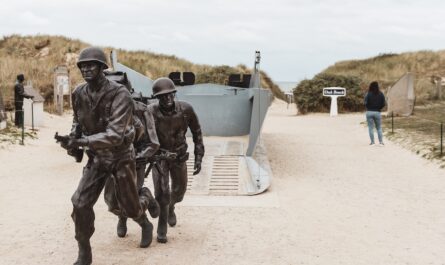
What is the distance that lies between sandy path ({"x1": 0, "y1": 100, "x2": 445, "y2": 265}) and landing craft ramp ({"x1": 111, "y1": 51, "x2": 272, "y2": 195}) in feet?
1.41

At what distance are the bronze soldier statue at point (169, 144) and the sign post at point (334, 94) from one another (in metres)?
19.9

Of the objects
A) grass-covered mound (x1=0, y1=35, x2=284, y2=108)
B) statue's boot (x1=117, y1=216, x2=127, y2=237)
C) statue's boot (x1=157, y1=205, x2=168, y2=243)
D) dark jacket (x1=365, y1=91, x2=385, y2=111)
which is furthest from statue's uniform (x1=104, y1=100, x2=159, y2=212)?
grass-covered mound (x1=0, y1=35, x2=284, y2=108)

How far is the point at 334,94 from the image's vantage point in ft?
86.1

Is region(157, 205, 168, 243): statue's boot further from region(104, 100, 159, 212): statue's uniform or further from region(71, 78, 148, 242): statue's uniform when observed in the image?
region(71, 78, 148, 242): statue's uniform

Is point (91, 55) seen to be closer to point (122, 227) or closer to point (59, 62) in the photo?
point (122, 227)

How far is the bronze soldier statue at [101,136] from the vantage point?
16.6 feet

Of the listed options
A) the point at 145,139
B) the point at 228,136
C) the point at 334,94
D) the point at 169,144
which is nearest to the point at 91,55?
the point at 145,139

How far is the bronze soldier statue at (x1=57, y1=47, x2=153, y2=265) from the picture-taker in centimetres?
506

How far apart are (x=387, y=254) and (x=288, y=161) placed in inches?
278

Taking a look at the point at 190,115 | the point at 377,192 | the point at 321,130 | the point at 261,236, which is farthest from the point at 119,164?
the point at 321,130

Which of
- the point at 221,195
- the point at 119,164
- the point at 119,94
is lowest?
the point at 221,195

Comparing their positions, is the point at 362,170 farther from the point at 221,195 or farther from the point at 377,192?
the point at 221,195

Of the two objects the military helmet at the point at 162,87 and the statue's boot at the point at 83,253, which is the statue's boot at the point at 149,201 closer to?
the statue's boot at the point at 83,253

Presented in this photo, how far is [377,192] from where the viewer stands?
A: 9.76m
